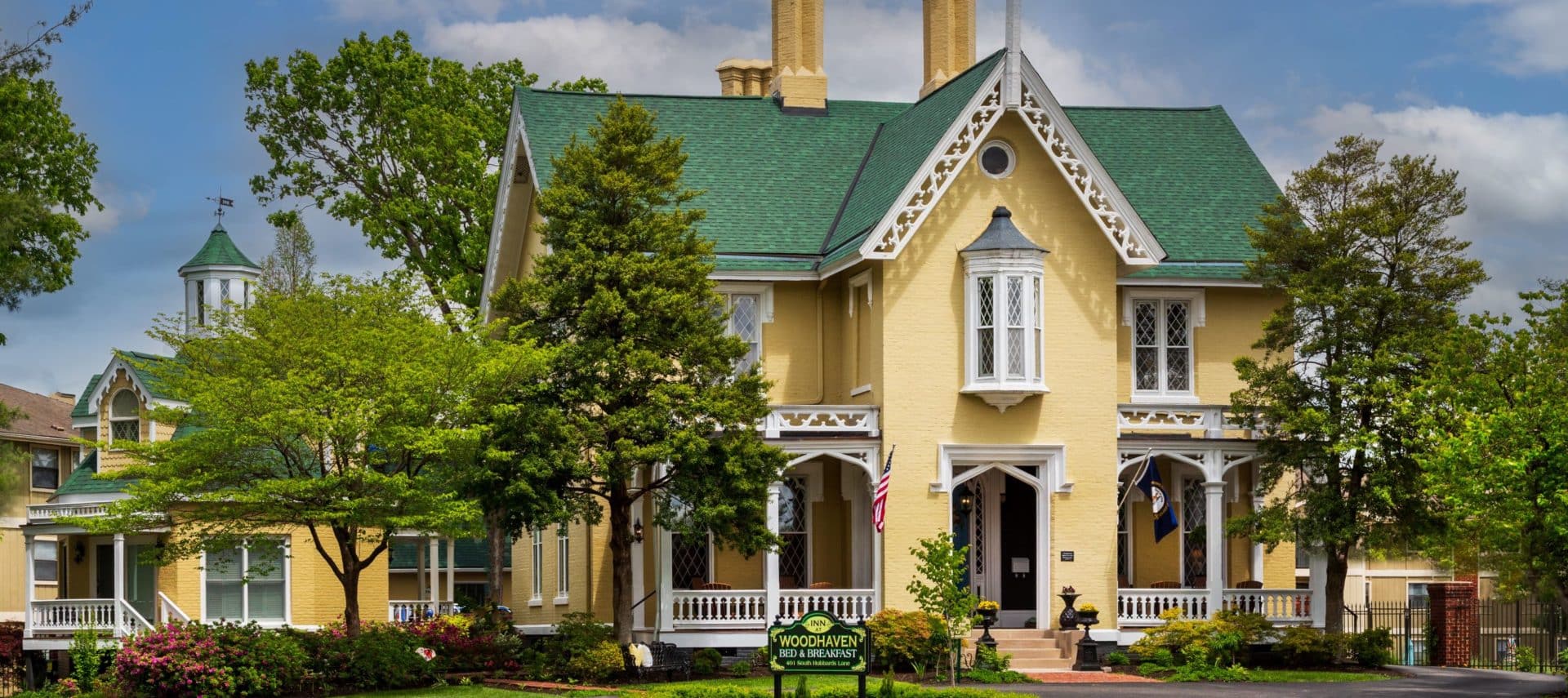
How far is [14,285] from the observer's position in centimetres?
3416

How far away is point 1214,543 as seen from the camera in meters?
35.7

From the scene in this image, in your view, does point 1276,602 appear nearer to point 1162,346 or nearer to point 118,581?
point 1162,346

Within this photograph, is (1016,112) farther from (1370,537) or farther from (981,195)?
(1370,537)

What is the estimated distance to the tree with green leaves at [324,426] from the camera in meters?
30.6

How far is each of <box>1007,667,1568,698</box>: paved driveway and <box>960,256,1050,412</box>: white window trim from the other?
6016 mm

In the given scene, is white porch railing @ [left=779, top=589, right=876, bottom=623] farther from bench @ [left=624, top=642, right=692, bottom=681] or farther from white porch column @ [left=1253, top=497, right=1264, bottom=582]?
white porch column @ [left=1253, top=497, right=1264, bottom=582]

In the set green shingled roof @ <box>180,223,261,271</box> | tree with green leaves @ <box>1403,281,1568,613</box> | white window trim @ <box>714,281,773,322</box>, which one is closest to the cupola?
green shingled roof @ <box>180,223,261,271</box>

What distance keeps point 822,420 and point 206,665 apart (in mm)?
11440

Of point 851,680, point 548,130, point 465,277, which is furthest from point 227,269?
point 851,680

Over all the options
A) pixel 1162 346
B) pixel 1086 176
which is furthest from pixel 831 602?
pixel 1086 176

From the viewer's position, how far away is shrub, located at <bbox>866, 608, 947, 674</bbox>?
32281 millimetres

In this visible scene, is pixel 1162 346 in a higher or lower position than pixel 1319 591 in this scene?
higher

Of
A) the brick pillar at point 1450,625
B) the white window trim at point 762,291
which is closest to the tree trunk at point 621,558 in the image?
the white window trim at point 762,291

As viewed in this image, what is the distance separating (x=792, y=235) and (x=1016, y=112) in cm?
505
